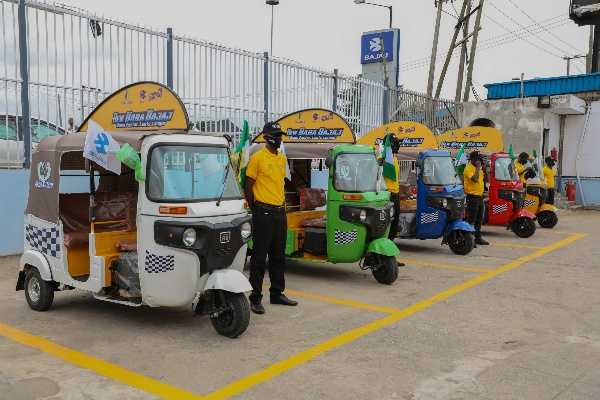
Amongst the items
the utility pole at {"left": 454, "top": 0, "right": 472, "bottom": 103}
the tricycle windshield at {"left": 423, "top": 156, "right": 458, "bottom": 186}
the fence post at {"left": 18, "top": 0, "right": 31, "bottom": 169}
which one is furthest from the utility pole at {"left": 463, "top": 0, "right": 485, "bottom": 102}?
the fence post at {"left": 18, "top": 0, "right": 31, "bottom": 169}

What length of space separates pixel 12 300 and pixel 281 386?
3945mm

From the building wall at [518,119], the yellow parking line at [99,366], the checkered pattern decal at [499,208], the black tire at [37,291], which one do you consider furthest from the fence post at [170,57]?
the building wall at [518,119]

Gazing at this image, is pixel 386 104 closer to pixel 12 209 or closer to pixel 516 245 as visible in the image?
pixel 516 245

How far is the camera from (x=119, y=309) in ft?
20.5

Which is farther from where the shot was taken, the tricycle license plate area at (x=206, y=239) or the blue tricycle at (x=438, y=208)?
the blue tricycle at (x=438, y=208)

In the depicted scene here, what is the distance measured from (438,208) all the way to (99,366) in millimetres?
6778

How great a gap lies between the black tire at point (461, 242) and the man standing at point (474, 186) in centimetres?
87

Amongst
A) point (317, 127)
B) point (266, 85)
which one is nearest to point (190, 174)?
point (317, 127)

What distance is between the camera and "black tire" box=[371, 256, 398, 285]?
295 inches

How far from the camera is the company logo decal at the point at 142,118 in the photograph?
6117mm

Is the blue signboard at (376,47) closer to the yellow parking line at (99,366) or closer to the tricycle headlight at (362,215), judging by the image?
the tricycle headlight at (362,215)

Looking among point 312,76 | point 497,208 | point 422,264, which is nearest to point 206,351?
point 422,264

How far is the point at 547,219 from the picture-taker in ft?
46.5

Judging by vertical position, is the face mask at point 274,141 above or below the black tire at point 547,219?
above
